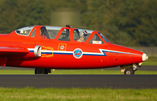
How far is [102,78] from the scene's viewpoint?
58.3 ft

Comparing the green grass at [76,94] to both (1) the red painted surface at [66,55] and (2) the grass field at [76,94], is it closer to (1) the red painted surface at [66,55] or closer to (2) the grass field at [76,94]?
(2) the grass field at [76,94]

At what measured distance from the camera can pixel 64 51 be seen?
21.8 metres

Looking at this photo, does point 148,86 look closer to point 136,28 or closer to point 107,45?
point 107,45

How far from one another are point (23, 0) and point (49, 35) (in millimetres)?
64637

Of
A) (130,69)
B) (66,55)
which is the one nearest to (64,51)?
(66,55)

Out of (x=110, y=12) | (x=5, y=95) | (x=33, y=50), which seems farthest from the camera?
(x=110, y=12)

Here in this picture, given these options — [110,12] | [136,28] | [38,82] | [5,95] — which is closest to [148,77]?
[38,82]

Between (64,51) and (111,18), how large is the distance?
245ft

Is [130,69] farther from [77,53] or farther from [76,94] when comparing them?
[76,94]

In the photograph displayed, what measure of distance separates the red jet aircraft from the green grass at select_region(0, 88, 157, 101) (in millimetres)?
5695

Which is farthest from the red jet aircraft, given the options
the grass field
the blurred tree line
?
the blurred tree line

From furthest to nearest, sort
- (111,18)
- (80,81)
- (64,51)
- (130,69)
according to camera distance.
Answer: (111,18) < (130,69) < (64,51) < (80,81)

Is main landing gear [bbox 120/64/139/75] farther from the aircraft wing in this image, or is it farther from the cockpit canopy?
the aircraft wing

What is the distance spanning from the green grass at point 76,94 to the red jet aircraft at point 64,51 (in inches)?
224
